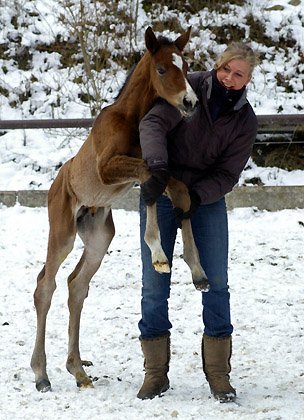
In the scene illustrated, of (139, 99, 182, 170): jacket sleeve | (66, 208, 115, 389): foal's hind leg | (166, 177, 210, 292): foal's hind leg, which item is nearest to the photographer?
(139, 99, 182, 170): jacket sleeve

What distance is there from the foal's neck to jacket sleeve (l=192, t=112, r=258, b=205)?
56 centimetres

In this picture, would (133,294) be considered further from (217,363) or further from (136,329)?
(217,363)

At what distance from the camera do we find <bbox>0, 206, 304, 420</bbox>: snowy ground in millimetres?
3871

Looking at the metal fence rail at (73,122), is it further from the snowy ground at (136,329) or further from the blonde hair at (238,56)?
the blonde hair at (238,56)

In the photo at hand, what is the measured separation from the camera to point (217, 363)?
400 centimetres

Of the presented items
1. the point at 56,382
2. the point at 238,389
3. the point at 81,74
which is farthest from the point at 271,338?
the point at 81,74

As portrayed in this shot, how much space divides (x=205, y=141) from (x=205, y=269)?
793mm

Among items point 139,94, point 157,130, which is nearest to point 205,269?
point 157,130

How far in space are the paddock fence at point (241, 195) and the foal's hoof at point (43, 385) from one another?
181 inches

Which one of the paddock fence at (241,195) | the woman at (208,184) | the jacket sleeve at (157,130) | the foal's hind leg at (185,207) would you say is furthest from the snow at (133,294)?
the jacket sleeve at (157,130)

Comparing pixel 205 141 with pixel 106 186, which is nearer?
pixel 205 141

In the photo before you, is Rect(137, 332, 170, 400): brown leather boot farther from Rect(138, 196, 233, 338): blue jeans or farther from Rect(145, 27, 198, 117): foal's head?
Rect(145, 27, 198, 117): foal's head

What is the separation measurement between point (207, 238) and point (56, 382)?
155cm

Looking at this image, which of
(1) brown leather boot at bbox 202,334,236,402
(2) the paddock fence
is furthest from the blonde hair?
(2) the paddock fence
